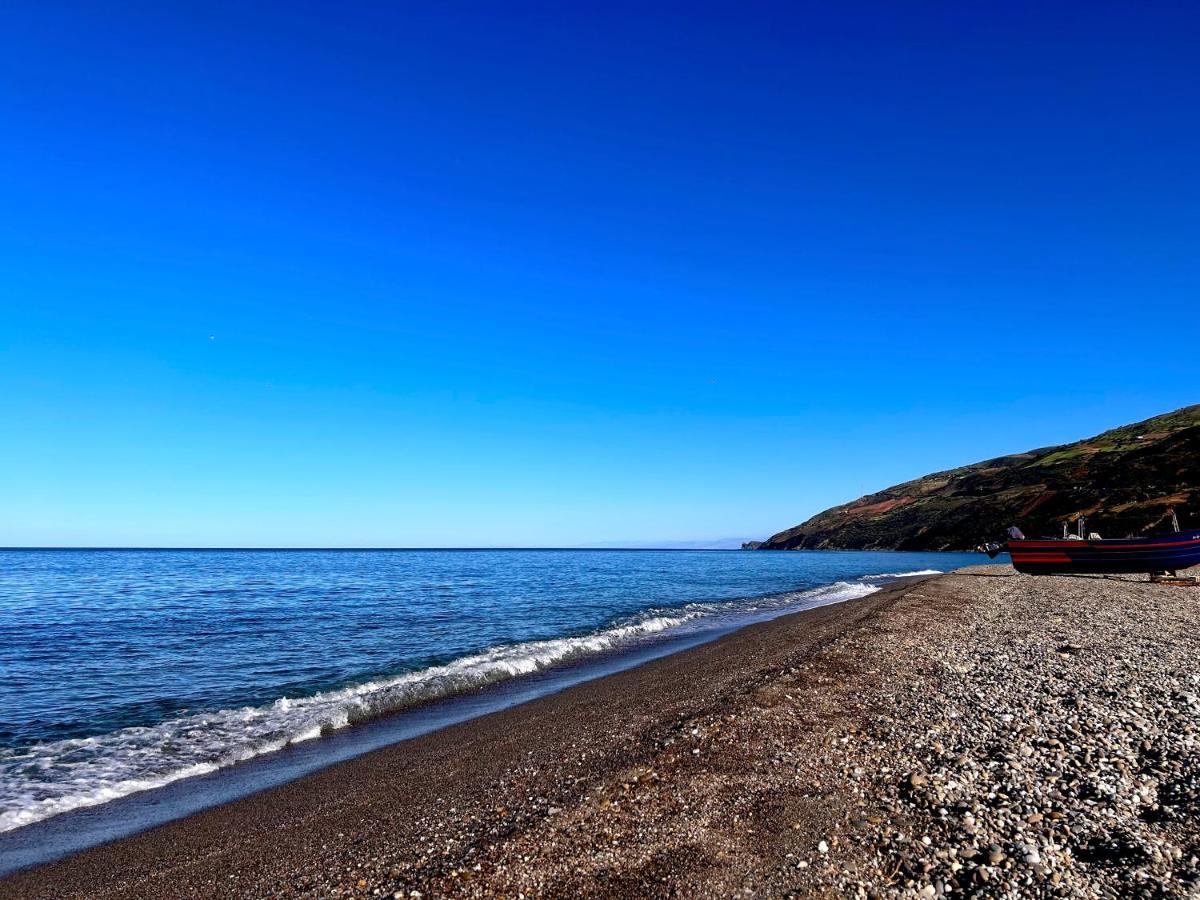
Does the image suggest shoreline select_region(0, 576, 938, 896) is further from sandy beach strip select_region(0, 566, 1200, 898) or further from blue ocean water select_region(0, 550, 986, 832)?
blue ocean water select_region(0, 550, 986, 832)

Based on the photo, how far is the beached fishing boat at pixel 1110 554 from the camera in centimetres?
3562

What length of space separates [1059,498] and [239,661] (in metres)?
118

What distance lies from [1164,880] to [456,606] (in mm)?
34283

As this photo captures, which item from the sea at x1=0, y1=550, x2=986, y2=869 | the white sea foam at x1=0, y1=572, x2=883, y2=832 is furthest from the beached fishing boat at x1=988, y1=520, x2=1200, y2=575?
the white sea foam at x1=0, y1=572, x2=883, y2=832

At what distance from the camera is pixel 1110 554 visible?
120 ft

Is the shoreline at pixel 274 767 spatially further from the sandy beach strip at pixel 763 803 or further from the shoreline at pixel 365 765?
the sandy beach strip at pixel 763 803

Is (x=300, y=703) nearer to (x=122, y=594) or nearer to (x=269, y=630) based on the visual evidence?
(x=269, y=630)

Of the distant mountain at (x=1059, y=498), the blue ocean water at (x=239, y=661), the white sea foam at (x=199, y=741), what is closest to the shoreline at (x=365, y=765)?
the white sea foam at (x=199, y=741)

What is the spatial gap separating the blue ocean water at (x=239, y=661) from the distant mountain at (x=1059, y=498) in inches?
2583

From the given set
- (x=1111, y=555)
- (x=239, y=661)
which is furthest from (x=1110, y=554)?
(x=239, y=661)

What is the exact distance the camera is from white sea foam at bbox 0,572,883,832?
10.1 meters

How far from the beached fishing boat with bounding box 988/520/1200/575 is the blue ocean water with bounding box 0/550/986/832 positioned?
10.6 meters

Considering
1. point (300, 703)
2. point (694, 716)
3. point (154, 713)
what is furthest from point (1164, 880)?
point (154, 713)

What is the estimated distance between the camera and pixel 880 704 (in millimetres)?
10586
